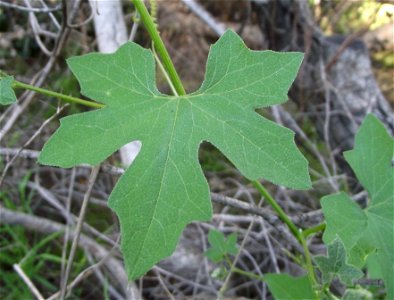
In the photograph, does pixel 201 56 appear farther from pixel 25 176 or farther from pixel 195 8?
pixel 25 176

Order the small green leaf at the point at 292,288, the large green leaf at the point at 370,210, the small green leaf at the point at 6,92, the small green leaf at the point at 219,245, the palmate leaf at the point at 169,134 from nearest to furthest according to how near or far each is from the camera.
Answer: the palmate leaf at the point at 169,134
the small green leaf at the point at 6,92
the large green leaf at the point at 370,210
the small green leaf at the point at 292,288
the small green leaf at the point at 219,245

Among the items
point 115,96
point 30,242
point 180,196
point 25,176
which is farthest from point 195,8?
point 180,196

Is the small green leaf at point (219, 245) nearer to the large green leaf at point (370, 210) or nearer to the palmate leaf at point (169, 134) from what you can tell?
the large green leaf at point (370, 210)

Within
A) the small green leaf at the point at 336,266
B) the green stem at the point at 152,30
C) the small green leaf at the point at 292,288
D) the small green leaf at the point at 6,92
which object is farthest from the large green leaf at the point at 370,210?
the small green leaf at the point at 6,92

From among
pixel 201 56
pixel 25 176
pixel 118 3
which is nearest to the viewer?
pixel 118 3

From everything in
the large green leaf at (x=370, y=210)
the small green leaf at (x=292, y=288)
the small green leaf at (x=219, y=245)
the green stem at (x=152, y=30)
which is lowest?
the small green leaf at (x=219, y=245)

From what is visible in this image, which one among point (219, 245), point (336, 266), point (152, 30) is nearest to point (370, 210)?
point (336, 266)

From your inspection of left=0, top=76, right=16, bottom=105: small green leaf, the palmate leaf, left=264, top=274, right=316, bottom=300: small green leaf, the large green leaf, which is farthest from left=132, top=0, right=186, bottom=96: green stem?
left=264, top=274, right=316, bottom=300: small green leaf
